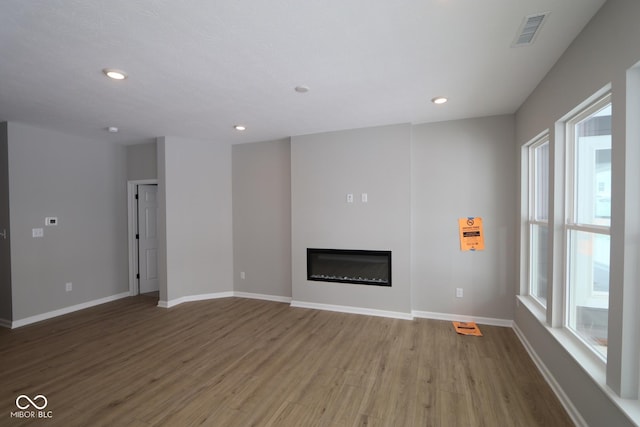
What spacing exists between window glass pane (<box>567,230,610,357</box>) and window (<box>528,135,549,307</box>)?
0.57m

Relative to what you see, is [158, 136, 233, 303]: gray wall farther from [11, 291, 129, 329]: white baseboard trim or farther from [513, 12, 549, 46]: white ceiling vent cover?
[513, 12, 549, 46]: white ceiling vent cover

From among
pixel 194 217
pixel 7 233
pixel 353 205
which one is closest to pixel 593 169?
pixel 353 205

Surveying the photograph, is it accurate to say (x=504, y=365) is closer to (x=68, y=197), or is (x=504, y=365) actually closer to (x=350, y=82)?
(x=350, y=82)

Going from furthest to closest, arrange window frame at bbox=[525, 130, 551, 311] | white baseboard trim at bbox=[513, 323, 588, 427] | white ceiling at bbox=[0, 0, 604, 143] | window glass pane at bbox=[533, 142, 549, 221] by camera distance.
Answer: window frame at bbox=[525, 130, 551, 311] → window glass pane at bbox=[533, 142, 549, 221] → white baseboard trim at bbox=[513, 323, 588, 427] → white ceiling at bbox=[0, 0, 604, 143]

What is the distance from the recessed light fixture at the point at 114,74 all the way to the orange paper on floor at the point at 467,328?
13.9ft

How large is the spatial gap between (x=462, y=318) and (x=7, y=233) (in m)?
5.94

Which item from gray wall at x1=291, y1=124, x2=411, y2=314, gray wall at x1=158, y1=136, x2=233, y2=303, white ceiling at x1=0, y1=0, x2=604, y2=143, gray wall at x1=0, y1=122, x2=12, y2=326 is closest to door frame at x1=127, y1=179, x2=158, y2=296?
gray wall at x1=158, y1=136, x2=233, y2=303

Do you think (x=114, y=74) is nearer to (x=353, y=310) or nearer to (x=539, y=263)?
(x=353, y=310)

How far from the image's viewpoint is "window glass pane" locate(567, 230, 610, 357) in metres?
1.78

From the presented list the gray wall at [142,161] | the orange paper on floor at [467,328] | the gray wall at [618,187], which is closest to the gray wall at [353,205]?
the orange paper on floor at [467,328]

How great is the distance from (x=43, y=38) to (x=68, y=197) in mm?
3218

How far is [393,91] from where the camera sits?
2693mm

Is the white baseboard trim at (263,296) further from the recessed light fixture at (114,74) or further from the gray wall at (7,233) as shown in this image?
the recessed light fixture at (114,74)

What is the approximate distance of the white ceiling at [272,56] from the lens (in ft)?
5.22
